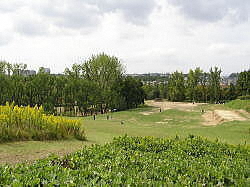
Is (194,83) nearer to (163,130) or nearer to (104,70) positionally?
(104,70)

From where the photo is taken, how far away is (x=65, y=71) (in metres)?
47.3

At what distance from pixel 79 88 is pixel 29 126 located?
95.6 feet

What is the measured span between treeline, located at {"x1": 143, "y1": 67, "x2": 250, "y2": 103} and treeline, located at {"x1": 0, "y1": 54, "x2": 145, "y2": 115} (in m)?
20.3

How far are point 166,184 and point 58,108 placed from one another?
35.3 metres

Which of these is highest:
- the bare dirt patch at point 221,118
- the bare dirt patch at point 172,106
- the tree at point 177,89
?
the tree at point 177,89

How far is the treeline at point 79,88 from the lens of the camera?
32.5 metres

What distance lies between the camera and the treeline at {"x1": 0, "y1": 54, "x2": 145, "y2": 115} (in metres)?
32.5

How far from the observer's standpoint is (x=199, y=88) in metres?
64.0

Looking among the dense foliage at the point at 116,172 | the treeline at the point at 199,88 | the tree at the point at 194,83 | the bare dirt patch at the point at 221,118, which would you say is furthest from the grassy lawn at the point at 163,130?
the tree at the point at 194,83

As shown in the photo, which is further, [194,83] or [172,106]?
[194,83]

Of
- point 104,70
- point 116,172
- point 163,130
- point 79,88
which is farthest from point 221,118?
point 116,172

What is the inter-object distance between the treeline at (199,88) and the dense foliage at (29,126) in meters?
51.8

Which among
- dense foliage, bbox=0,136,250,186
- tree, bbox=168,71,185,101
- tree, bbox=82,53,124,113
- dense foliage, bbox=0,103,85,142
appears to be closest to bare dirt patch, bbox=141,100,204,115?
tree, bbox=82,53,124,113

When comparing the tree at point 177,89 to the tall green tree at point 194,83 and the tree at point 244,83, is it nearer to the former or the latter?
the tall green tree at point 194,83
